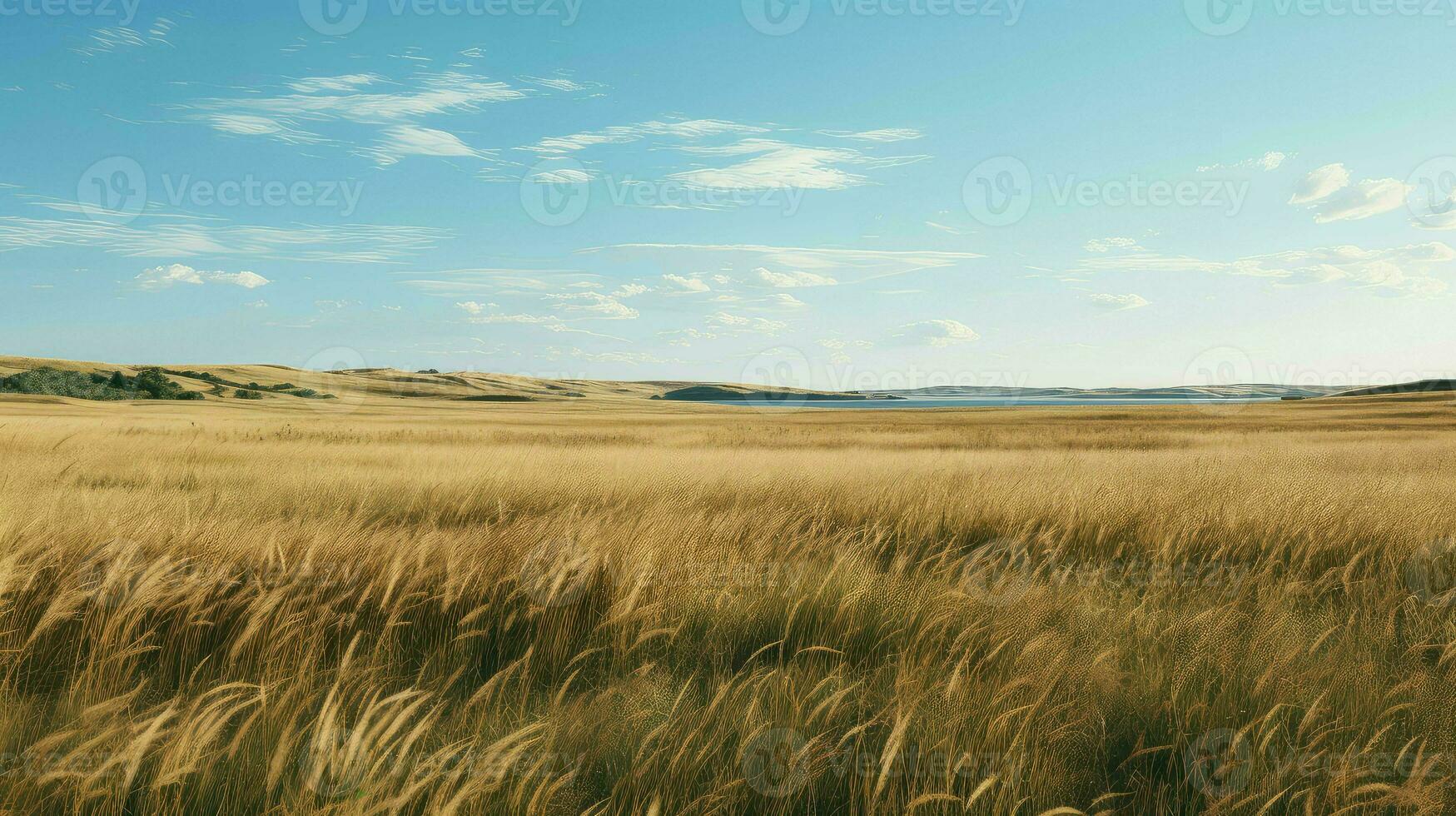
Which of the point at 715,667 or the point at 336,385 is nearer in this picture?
the point at 715,667

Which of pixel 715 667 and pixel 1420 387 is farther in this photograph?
pixel 1420 387

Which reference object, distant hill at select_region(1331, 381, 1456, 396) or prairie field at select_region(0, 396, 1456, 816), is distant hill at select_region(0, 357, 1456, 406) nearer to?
distant hill at select_region(1331, 381, 1456, 396)

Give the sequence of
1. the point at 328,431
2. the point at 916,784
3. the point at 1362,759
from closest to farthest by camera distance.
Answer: the point at 916,784
the point at 1362,759
the point at 328,431

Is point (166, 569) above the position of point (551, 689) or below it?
above

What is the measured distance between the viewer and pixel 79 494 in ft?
23.9

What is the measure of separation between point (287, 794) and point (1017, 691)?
2.50 meters

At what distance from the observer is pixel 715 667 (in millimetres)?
3119

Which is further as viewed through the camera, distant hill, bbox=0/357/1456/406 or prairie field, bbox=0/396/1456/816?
distant hill, bbox=0/357/1456/406

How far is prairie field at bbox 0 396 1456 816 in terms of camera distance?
216 centimetres

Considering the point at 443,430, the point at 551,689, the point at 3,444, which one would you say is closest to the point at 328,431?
the point at 443,430

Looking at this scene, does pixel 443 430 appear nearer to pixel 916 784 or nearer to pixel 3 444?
pixel 3 444

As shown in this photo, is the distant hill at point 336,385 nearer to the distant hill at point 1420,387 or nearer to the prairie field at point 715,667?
the distant hill at point 1420,387

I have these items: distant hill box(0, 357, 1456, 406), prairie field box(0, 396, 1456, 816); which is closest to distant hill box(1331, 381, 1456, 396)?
distant hill box(0, 357, 1456, 406)

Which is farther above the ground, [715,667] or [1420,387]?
[1420,387]
